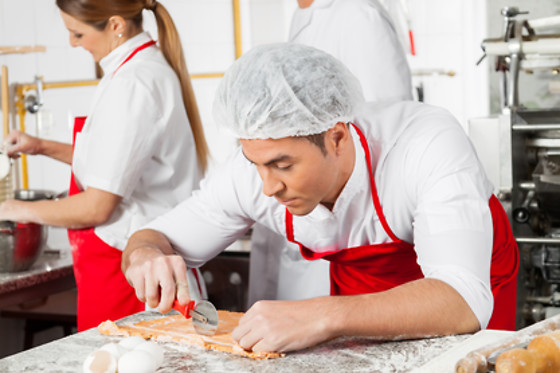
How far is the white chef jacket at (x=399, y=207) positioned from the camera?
142 centimetres

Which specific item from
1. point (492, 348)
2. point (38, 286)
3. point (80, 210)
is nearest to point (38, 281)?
point (38, 286)

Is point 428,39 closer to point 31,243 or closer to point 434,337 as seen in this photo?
point 31,243

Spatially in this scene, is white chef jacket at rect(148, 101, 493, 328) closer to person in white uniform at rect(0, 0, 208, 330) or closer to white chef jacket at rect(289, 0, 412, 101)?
person in white uniform at rect(0, 0, 208, 330)

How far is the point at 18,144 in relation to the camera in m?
2.54

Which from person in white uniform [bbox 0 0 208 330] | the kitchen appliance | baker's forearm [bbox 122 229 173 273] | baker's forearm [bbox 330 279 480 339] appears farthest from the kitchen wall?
baker's forearm [bbox 330 279 480 339]

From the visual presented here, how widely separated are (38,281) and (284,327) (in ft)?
4.18

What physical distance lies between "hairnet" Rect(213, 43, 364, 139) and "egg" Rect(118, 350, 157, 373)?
504mm

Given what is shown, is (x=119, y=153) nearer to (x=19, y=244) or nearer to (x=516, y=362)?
(x=19, y=244)

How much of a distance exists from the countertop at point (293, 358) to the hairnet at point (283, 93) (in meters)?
0.45

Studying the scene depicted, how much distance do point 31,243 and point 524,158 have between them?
1698 millimetres

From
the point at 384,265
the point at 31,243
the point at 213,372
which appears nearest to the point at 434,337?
the point at 384,265

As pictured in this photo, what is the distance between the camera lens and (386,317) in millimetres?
1347

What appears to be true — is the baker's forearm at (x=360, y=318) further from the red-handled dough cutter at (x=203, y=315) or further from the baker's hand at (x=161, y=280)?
the baker's hand at (x=161, y=280)

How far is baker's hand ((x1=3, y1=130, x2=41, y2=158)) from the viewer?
253 centimetres
